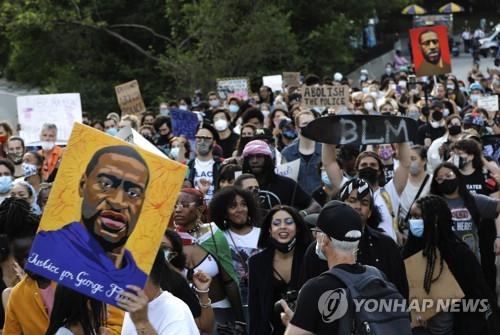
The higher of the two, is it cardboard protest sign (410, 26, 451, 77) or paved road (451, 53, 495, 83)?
cardboard protest sign (410, 26, 451, 77)

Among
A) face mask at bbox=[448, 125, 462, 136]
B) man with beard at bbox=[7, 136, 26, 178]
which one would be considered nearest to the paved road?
face mask at bbox=[448, 125, 462, 136]

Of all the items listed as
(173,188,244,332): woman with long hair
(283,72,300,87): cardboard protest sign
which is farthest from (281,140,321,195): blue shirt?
(283,72,300,87): cardboard protest sign

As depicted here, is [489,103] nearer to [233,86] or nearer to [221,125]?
[221,125]

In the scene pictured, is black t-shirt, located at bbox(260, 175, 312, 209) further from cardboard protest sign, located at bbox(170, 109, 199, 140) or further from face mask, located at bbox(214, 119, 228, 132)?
cardboard protest sign, located at bbox(170, 109, 199, 140)

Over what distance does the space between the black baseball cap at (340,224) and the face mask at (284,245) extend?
194cm

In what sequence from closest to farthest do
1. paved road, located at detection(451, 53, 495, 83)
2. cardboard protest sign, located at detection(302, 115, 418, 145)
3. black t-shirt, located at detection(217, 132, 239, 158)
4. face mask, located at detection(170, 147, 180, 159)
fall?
cardboard protest sign, located at detection(302, 115, 418, 145), face mask, located at detection(170, 147, 180, 159), black t-shirt, located at detection(217, 132, 239, 158), paved road, located at detection(451, 53, 495, 83)

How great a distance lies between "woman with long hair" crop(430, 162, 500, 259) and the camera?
8875 millimetres

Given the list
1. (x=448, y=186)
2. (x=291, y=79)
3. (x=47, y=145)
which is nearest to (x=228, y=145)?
(x=47, y=145)

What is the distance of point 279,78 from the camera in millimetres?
24312

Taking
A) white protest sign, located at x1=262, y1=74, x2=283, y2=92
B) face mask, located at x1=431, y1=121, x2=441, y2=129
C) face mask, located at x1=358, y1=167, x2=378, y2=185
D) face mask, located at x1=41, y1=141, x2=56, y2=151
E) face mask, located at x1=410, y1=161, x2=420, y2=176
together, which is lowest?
face mask, located at x1=431, y1=121, x2=441, y2=129

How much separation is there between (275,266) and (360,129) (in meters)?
1.90

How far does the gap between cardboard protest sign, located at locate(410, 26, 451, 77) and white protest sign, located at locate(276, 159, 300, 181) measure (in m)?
8.99

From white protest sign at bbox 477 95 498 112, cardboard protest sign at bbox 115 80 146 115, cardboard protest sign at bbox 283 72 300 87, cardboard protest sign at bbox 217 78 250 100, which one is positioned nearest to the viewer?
white protest sign at bbox 477 95 498 112

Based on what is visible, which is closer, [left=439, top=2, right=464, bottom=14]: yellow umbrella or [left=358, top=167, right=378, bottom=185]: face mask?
[left=358, top=167, right=378, bottom=185]: face mask
